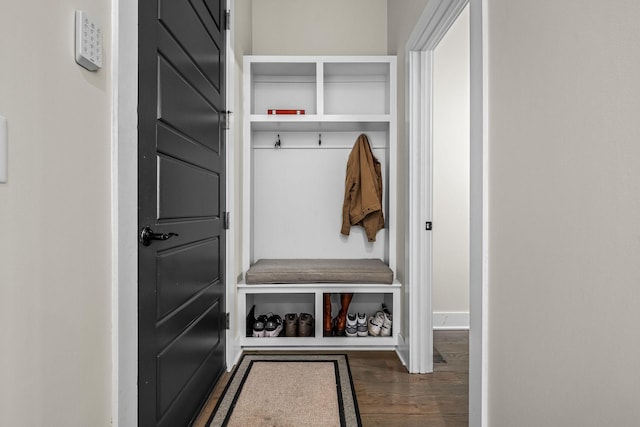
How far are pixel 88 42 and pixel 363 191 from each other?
208 centimetres

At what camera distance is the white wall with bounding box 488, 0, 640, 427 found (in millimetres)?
716

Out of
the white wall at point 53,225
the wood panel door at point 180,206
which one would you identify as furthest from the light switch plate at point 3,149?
Answer: the wood panel door at point 180,206

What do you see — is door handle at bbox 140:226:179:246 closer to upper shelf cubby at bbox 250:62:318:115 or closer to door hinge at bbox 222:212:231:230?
door hinge at bbox 222:212:231:230

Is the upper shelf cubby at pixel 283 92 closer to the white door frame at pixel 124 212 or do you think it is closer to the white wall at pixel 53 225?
the white door frame at pixel 124 212

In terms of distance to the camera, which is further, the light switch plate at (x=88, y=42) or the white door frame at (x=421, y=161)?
the white door frame at (x=421, y=161)

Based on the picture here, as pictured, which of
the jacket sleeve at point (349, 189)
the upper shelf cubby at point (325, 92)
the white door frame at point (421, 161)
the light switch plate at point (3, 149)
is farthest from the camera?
the upper shelf cubby at point (325, 92)

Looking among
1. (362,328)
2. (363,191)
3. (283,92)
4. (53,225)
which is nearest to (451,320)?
(362,328)

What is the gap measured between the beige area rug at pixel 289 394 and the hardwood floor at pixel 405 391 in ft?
0.20

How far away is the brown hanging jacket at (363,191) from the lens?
2.78m

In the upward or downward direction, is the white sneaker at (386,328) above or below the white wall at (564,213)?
below

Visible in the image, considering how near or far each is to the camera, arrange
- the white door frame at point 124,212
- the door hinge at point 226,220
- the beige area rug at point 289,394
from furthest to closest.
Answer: the door hinge at point 226,220 → the beige area rug at point 289,394 → the white door frame at point 124,212

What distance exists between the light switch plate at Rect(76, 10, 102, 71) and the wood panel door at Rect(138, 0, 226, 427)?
230 mm

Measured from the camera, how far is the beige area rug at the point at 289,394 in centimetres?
178

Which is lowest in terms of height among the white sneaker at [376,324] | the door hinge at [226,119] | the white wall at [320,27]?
the white sneaker at [376,324]
